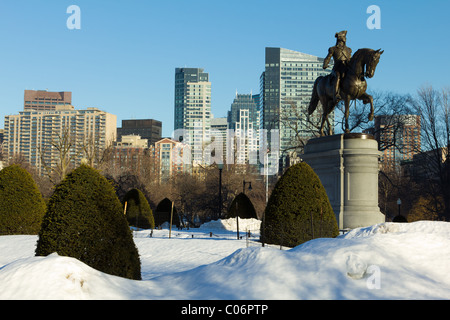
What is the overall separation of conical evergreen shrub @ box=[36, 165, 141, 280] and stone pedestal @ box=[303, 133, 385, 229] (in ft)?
43.9

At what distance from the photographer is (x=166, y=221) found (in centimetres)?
3584

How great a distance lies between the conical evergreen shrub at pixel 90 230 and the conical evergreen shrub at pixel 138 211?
19.9 m

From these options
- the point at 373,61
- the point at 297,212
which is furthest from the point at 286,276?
the point at 373,61

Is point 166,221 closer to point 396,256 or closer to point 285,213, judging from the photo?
point 285,213

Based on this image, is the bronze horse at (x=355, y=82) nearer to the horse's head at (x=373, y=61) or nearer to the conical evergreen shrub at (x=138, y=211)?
the horse's head at (x=373, y=61)

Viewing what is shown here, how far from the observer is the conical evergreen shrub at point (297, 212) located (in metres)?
16.7

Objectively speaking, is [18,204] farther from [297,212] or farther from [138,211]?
[297,212]

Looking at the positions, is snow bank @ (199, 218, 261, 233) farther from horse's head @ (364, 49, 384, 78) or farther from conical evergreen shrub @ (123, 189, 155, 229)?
horse's head @ (364, 49, 384, 78)

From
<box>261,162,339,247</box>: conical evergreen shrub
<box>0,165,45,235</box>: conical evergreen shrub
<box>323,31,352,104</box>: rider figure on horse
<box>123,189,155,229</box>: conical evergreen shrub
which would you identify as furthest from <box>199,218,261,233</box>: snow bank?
<box>0,165,45,235</box>: conical evergreen shrub

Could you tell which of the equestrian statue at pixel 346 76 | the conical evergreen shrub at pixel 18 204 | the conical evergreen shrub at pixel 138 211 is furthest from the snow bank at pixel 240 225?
the conical evergreen shrub at pixel 18 204

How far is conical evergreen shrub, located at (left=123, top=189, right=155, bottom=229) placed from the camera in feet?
99.7
